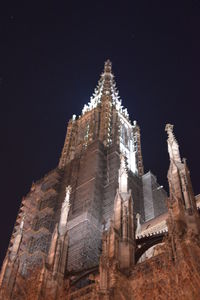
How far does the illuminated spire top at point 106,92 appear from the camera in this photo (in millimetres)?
44737

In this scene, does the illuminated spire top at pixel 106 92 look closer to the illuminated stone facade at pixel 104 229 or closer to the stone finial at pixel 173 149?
the illuminated stone facade at pixel 104 229

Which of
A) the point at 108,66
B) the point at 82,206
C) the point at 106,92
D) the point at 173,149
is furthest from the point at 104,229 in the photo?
the point at 108,66

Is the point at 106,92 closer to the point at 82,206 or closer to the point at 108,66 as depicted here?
the point at 108,66

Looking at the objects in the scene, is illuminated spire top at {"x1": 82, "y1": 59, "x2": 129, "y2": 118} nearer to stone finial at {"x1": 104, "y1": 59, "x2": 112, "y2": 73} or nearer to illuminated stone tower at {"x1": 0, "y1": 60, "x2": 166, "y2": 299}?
stone finial at {"x1": 104, "y1": 59, "x2": 112, "y2": 73}

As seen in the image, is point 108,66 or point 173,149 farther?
point 108,66

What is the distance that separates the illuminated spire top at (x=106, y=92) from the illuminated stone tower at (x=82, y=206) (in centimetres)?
85

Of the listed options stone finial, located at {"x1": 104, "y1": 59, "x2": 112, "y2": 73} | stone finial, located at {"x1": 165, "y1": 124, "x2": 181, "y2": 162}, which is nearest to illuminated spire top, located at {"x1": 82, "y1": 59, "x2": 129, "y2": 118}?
stone finial, located at {"x1": 104, "y1": 59, "x2": 112, "y2": 73}

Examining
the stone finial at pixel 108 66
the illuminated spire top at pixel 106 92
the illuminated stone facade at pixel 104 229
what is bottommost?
the illuminated stone facade at pixel 104 229

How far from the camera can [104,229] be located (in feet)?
67.0

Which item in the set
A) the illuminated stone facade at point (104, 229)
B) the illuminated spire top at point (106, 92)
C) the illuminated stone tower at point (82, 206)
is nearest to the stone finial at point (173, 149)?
the illuminated stone facade at point (104, 229)

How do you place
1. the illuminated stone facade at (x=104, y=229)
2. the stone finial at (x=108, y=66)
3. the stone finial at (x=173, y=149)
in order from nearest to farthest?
the illuminated stone facade at (x=104, y=229)
the stone finial at (x=173, y=149)
the stone finial at (x=108, y=66)

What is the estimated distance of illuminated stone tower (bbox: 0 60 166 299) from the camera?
61.0ft

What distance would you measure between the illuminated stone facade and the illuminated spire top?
3.91ft

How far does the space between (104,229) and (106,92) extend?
28513mm
